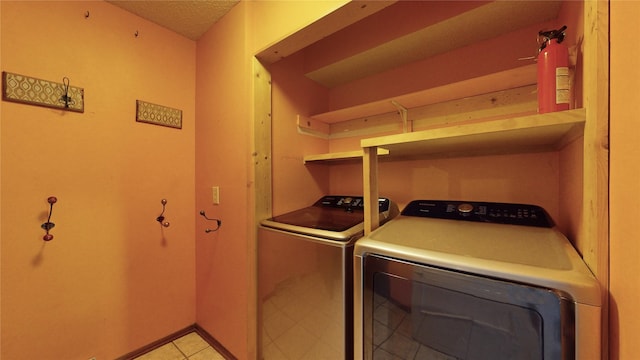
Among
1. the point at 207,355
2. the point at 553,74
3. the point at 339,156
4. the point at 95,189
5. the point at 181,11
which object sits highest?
the point at 181,11

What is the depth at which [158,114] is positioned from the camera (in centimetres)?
169

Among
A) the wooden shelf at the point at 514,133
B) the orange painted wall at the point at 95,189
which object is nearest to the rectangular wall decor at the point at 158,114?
the orange painted wall at the point at 95,189

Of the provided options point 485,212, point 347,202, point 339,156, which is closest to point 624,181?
point 485,212

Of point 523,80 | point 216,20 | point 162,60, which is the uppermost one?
point 216,20

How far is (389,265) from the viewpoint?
2.56 ft

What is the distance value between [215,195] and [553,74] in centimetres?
186

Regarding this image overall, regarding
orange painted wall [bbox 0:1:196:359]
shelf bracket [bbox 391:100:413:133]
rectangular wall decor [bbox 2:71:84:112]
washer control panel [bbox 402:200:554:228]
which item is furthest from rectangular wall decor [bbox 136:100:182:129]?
washer control panel [bbox 402:200:554:228]

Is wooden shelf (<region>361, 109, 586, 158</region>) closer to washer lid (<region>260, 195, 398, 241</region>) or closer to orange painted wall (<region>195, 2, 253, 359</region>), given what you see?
washer lid (<region>260, 195, 398, 241</region>)

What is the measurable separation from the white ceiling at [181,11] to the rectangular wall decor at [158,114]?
2.02ft

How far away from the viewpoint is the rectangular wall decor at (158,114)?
1.60m

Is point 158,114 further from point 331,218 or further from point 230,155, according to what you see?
point 331,218

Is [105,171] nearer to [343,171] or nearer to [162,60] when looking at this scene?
[162,60]

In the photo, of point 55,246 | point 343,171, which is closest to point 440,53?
point 343,171

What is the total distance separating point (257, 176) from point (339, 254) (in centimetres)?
73
